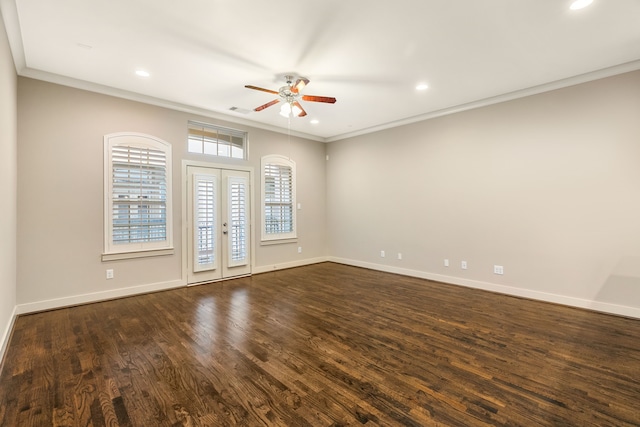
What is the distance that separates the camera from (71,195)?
4047mm

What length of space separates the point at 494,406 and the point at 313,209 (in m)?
5.60

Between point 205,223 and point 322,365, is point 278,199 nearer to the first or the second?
point 205,223

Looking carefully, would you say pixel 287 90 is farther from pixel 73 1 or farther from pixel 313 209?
pixel 313 209

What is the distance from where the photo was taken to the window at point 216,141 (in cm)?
537

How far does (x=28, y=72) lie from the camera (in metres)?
3.72

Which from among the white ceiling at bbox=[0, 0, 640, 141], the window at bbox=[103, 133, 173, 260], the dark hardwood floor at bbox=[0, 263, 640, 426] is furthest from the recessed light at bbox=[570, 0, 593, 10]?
the window at bbox=[103, 133, 173, 260]

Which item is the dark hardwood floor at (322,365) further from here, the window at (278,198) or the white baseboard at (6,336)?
the window at (278,198)

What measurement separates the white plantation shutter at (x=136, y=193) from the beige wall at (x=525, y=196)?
4.10 metres

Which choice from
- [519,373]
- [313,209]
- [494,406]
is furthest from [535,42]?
[313,209]


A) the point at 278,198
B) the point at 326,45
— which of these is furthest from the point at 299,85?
the point at 278,198

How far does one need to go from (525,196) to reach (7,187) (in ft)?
21.2

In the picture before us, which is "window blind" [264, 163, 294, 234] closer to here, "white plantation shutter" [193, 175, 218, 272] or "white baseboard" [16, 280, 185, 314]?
"white plantation shutter" [193, 175, 218, 272]

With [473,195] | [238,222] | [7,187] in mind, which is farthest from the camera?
[238,222]

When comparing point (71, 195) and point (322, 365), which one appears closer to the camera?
point (322, 365)
